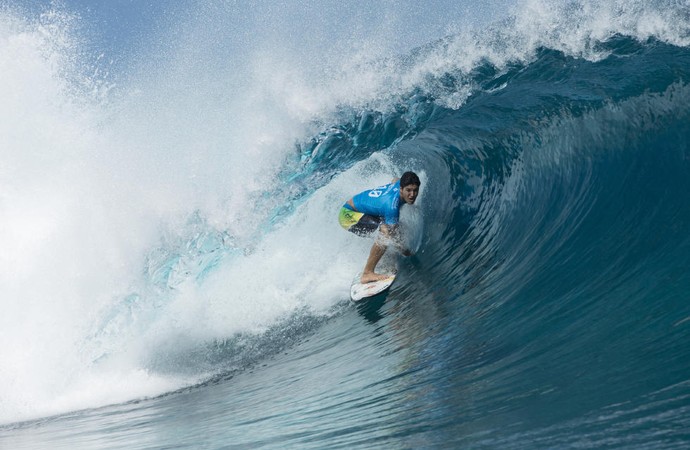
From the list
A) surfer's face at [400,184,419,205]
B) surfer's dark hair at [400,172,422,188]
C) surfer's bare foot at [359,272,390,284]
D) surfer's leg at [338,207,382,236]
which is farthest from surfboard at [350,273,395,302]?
surfer's dark hair at [400,172,422,188]

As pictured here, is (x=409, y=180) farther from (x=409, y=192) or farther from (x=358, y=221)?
(x=358, y=221)

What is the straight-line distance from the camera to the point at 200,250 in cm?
953

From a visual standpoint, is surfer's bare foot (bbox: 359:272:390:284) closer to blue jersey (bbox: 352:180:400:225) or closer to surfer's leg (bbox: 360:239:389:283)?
surfer's leg (bbox: 360:239:389:283)

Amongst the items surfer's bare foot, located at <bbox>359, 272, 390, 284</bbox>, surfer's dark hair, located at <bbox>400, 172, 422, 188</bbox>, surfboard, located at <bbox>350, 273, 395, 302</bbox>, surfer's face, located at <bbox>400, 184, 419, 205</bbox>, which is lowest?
surfboard, located at <bbox>350, 273, 395, 302</bbox>

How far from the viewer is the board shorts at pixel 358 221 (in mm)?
7637

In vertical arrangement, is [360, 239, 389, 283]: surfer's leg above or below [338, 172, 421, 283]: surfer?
below

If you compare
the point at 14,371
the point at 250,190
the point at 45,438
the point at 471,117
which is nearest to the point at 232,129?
the point at 250,190

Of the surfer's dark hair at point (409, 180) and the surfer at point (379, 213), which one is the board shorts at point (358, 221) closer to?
the surfer at point (379, 213)

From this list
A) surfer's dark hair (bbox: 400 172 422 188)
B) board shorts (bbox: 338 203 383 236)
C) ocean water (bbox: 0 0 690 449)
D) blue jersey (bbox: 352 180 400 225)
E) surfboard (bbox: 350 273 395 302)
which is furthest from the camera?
board shorts (bbox: 338 203 383 236)

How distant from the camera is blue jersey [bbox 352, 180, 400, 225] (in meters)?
7.16

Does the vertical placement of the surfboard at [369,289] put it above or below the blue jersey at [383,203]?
below

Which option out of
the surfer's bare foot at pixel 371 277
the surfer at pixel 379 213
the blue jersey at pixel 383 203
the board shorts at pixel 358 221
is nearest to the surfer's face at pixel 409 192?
the surfer at pixel 379 213

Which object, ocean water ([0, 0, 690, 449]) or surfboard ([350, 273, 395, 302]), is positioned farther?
surfboard ([350, 273, 395, 302])

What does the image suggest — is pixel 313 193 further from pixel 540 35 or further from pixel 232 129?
pixel 540 35
